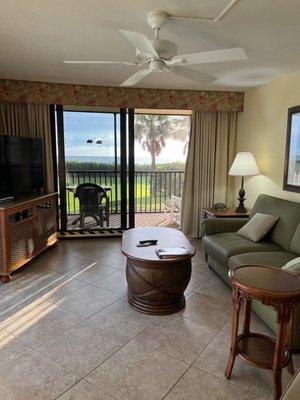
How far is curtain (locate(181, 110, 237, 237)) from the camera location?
4875 mm

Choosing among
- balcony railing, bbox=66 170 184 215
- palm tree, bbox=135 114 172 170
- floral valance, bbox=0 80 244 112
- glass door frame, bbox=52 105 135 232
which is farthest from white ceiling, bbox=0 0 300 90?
palm tree, bbox=135 114 172 170

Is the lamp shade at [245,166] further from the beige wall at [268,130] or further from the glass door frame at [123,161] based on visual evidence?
the glass door frame at [123,161]

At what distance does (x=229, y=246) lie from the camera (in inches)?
122

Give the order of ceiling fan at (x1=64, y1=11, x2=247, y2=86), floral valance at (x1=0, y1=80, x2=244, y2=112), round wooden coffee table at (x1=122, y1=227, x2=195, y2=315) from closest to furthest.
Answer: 1. ceiling fan at (x1=64, y1=11, x2=247, y2=86)
2. round wooden coffee table at (x1=122, y1=227, x2=195, y2=315)
3. floral valance at (x1=0, y1=80, x2=244, y2=112)

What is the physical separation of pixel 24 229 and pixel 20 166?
880 millimetres

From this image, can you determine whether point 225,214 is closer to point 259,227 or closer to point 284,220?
point 259,227

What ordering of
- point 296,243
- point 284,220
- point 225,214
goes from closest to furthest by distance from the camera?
point 296,243
point 284,220
point 225,214

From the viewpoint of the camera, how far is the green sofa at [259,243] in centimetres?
275

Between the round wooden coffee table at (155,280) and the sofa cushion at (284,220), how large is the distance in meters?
1.09

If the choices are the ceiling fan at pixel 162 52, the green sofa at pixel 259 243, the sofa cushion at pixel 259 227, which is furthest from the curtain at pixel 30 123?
the sofa cushion at pixel 259 227

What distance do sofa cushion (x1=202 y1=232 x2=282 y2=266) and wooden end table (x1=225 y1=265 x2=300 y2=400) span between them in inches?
39.1

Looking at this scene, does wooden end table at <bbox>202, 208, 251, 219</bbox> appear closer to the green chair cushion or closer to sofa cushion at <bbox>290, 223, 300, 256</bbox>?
sofa cushion at <bbox>290, 223, 300, 256</bbox>

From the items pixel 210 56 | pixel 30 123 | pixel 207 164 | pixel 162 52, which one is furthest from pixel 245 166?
pixel 30 123

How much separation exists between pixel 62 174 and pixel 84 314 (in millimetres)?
2712
